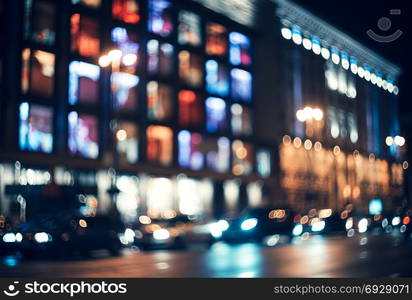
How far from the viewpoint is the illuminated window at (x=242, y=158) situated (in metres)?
64.9

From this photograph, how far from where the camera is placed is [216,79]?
209 ft

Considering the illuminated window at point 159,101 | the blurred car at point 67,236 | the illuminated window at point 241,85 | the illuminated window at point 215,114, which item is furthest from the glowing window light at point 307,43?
the blurred car at point 67,236

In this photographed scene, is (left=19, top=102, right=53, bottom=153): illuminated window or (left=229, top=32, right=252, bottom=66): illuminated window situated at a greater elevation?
(left=229, top=32, right=252, bottom=66): illuminated window

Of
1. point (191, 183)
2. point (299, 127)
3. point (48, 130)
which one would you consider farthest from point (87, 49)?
point (299, 127)

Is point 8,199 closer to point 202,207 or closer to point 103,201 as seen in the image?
point 103,201

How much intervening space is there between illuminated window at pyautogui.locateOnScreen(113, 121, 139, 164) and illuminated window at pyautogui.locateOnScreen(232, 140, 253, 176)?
43.1 feet

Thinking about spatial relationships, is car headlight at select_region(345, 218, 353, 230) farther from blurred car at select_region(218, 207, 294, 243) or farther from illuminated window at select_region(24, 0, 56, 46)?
illuminated window at select_region(24, 0, 56, 46)

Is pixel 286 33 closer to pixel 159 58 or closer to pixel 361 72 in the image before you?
pixel 361 72

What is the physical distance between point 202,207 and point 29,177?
19.8 meters

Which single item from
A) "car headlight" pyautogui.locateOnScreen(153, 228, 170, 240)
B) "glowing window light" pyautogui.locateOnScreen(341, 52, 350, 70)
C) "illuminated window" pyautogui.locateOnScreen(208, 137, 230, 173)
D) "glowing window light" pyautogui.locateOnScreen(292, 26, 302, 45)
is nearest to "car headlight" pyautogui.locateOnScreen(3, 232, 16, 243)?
"car headlight" pyautogui.locateOnScreen(153, 228, 170, 240)

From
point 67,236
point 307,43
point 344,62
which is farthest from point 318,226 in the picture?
point 307,43

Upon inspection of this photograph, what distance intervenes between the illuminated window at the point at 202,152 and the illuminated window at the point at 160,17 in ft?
29.9

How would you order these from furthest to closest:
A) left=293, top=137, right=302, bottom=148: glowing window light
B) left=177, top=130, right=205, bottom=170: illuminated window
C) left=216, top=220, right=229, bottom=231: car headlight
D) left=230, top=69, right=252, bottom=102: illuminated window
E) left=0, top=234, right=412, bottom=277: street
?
left=293, top=137, right=302, bottom=148: glowing window light < left=230, top=69, right=252, bottom=102: illuminated window < left=177, top=130, right=205, bottom=170: illuminated window < left=216, top=220, right=229, bottom=231: car headlight < left=0, top=234, right=412, bottom=277: street

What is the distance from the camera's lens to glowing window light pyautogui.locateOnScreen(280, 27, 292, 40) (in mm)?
76438
